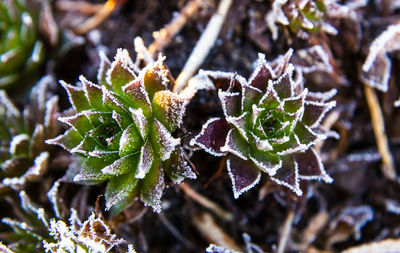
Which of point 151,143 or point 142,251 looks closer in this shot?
point 151,143

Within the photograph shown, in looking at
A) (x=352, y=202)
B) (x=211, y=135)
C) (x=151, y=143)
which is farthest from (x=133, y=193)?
(x=352, y=202)

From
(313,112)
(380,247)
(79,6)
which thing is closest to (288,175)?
(313,112)

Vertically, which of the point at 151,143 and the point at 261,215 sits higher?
the point at 151,143

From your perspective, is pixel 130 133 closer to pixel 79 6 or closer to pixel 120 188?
pixel 120 188

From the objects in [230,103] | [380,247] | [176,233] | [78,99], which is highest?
[78,99]

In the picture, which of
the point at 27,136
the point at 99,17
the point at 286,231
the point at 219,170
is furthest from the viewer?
the point at 99,17

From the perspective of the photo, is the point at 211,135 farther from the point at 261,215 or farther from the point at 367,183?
the point at 367,183
